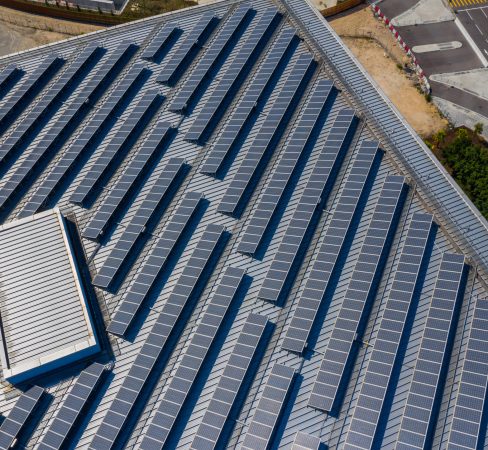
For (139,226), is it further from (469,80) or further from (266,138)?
(469,80)

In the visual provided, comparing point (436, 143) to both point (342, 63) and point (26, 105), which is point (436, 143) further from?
point (26, 105)

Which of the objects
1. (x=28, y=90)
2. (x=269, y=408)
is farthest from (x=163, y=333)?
(x=28, y=90)

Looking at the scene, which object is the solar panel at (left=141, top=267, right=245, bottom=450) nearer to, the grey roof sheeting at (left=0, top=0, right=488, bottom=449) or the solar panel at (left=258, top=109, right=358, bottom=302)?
the grey roof sheeting at (left=0, top=0, right=488, bottom=449)

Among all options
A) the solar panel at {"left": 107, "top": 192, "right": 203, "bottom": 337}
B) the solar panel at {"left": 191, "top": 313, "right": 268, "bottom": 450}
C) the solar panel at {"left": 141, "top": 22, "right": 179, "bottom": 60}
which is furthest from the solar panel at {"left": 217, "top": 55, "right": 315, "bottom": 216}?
the solar panel at {"left": 141, "top": 22, "right": 179, "bottom": 60}

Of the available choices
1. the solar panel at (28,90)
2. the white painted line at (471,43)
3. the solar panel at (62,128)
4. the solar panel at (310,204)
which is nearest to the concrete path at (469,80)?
the white painted line at (471,43)

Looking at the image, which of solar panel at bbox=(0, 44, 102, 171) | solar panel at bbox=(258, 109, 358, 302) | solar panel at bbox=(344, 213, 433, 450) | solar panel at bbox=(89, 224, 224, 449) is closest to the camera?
solar panel at bbox=(344, 213, 433, 450)

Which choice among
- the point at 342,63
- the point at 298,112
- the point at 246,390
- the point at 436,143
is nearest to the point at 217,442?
the point at 246,390
